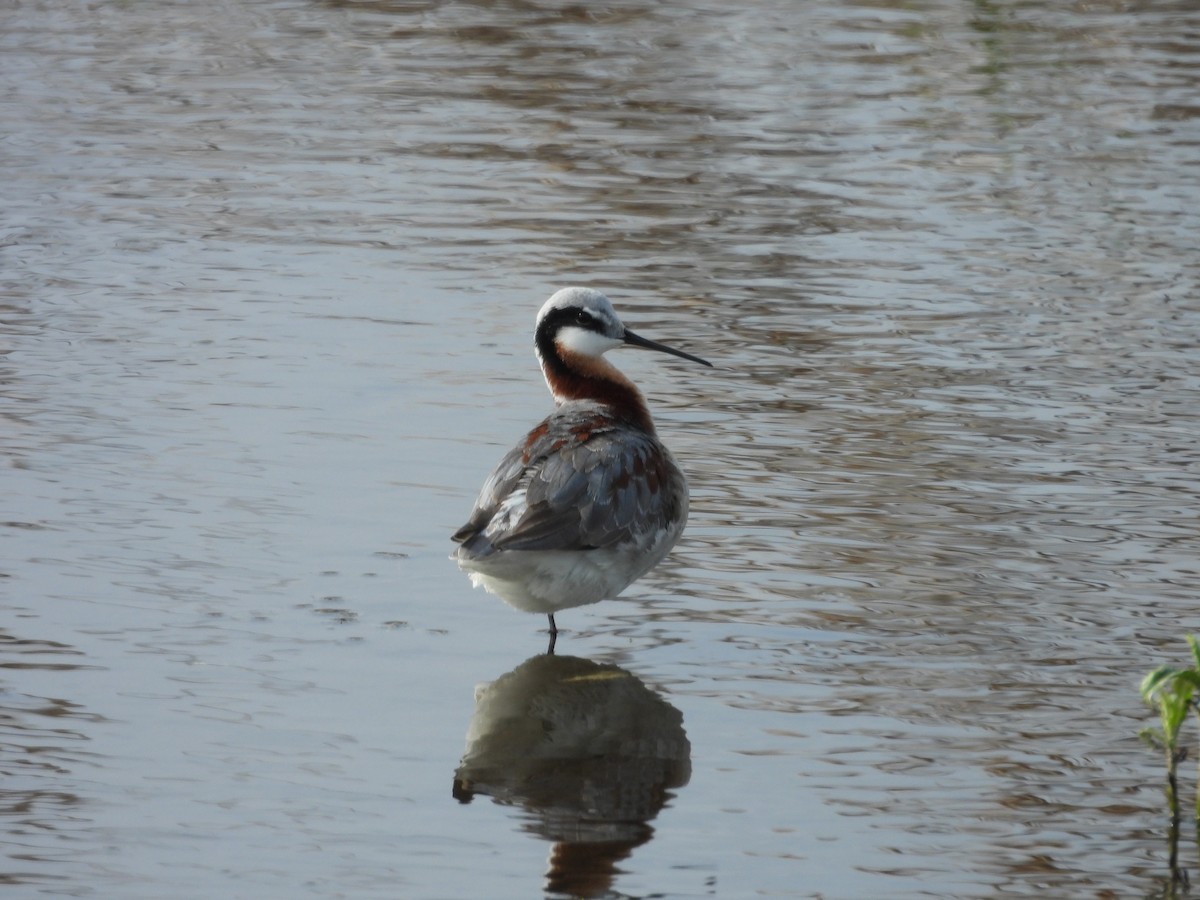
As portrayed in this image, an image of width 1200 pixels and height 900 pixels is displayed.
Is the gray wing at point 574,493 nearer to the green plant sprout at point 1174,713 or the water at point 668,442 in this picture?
the water at point 668,442

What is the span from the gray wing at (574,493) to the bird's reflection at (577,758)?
517 millimetres

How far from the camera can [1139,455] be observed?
9688mm

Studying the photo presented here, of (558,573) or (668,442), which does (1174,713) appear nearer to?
(558,573)

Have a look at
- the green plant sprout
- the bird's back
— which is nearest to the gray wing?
the bird's back

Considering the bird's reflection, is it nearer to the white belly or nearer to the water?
the water

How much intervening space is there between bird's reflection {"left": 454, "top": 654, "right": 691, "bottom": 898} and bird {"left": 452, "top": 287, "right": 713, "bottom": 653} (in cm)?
34

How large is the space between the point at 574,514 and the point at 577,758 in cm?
112

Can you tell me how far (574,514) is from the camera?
24.6ft

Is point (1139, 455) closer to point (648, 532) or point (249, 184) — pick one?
point (648, 532)

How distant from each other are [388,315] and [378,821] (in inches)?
248

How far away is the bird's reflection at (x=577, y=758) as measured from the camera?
6.00 metres

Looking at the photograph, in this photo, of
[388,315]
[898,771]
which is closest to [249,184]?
[388,315]

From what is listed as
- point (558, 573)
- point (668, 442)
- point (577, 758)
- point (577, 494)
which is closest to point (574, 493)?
point (577, 494)

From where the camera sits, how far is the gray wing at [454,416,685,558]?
7.32 m
